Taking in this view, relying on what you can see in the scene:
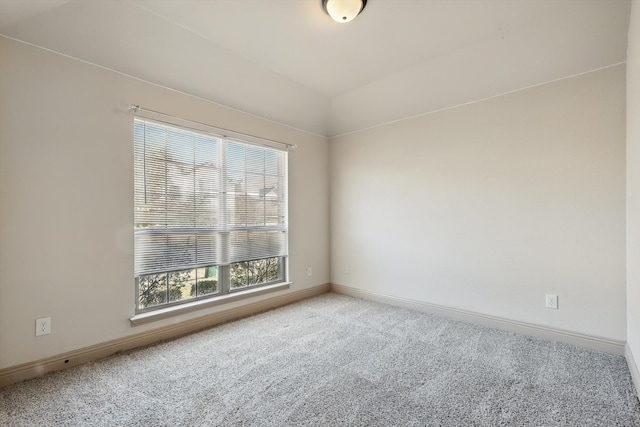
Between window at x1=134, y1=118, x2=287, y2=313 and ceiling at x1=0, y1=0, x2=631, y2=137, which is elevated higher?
ceiling at x1=0, y1=0, x2=631, y2=137

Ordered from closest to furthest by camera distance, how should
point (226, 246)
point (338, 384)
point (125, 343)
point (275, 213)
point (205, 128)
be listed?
point (338, 384), point (125, 343), point (205, 128), point (226, 246), point (275, 213)

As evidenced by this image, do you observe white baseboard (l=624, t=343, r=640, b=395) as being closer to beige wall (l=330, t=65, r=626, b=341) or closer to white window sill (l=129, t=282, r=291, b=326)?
beige wall (l=330, t=65, r=626, b=341)

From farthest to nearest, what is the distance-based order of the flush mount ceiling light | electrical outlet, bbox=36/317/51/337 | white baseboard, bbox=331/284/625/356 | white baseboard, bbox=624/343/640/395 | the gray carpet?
white baseboard, bbox=331/284/625/356 → electrical outlet, bbox=36/317/51/337 → the flush mount ceiling light → white baseboard, bbox=624/343/640/395 → the gray carpet

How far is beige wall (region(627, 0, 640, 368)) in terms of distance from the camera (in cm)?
189

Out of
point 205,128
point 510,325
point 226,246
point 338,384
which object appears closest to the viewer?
point 338,384

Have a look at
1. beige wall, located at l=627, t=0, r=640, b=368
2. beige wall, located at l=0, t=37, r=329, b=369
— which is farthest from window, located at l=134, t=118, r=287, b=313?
beige wall, located at l=627, t=0, r=640, b=368

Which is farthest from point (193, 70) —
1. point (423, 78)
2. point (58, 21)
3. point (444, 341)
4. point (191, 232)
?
point (444, 341)

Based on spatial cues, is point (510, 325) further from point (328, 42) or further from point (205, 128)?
point (205, 128)

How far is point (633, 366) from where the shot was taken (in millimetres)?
2027

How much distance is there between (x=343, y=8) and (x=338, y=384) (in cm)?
262

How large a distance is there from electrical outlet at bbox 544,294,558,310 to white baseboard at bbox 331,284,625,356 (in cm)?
20

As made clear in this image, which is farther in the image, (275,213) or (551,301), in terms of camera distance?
(275,213)

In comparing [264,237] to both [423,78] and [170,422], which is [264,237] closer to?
[170,422]

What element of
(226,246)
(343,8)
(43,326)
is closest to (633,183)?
(343,8)
